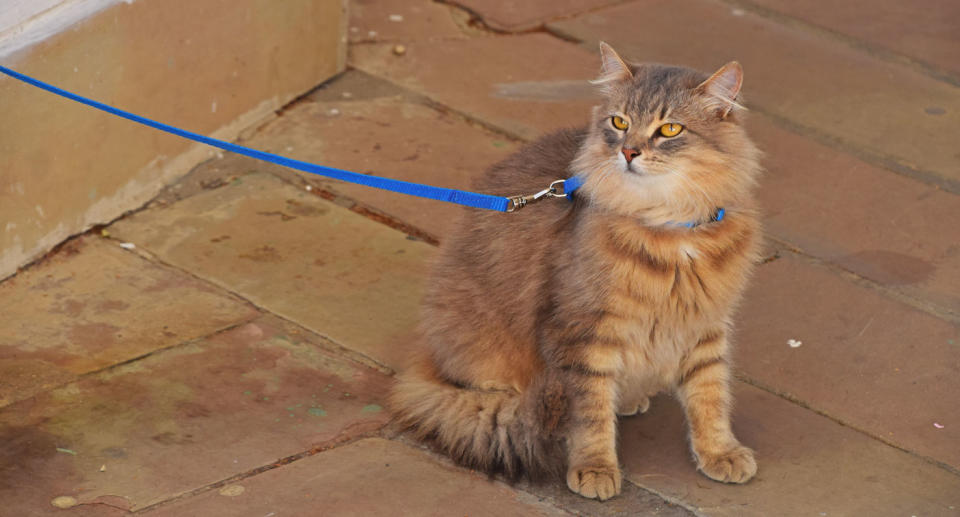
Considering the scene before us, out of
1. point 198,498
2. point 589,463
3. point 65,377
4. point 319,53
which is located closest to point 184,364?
point 65,377

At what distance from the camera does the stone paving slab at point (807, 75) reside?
5195 mm

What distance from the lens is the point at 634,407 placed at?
3586mm

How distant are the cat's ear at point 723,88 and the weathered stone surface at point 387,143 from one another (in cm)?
159

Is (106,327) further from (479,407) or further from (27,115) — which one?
(479,407)

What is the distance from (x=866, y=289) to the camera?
13.9ft

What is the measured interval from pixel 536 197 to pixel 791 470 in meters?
1.03

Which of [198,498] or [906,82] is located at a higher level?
[906,82]

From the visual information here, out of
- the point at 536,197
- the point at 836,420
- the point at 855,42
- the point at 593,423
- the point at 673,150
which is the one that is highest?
the point at 673,150

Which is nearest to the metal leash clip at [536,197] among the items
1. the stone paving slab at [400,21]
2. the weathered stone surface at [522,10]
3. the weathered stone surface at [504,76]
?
the weathered stone surface at [504,76]

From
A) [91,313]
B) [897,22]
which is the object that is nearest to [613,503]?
[91,313]

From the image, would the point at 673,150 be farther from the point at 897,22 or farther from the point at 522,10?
the point at 897,22

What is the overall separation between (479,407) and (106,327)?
4.21ft

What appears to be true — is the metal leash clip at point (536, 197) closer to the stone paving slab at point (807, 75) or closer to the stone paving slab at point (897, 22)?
the stone paving slab at point (807, 75)

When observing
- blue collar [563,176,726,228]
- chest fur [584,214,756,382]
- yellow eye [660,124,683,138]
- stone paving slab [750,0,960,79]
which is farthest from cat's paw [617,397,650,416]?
stone paving slab [750,0,960,79]
